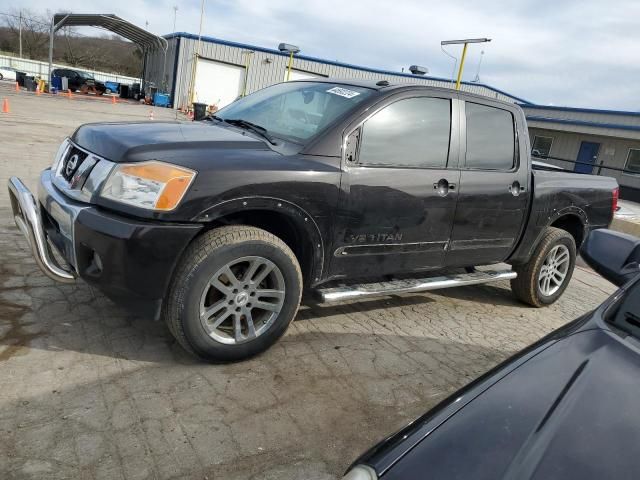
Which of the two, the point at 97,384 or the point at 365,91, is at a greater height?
the point at 365,91

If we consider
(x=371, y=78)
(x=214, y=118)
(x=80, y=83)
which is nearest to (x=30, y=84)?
(x=80, y=83)

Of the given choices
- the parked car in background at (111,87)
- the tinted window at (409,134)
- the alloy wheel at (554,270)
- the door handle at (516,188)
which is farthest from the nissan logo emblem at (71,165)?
the parked car in background at (111,87)

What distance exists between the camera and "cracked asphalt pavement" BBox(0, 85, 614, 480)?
2346mm

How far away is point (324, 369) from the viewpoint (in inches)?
130

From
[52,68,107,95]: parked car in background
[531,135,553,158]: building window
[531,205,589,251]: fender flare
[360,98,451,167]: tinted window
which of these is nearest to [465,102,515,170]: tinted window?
[360,98,451,167]: tinted window

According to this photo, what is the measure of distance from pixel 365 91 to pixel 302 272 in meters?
1.39

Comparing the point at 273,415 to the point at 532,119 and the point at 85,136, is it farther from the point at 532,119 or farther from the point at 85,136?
the point at 532,119

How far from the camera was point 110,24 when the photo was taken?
32.9m

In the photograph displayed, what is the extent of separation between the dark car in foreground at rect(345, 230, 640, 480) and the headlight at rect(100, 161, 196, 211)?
71.2 inches

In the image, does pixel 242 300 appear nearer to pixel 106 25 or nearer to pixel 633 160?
pixel 633 160

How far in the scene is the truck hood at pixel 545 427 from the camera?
50.1 inches

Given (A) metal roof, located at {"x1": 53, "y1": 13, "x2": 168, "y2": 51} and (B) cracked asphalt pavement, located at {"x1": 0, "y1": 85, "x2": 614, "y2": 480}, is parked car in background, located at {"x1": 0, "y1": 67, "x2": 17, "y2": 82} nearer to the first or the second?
(A) metal roof, located at {"x1": 53, "y1": 13, "x2": 168, "y2": 51}

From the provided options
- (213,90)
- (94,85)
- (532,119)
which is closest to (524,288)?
(532,119)

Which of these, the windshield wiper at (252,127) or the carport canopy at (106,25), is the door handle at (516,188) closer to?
the windshield wiper at (252,127)
